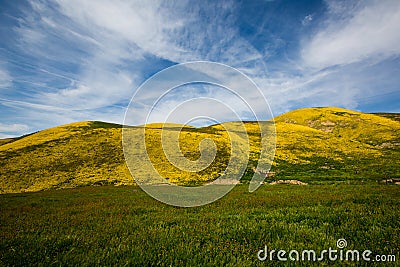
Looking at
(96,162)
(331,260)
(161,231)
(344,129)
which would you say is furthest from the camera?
(344,129)

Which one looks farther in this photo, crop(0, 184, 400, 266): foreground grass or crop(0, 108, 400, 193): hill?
crop(0, 108, 400, 193): hill

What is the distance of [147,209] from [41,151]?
48.3 meters

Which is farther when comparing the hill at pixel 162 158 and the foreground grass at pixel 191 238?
the hill at pixel 162 158

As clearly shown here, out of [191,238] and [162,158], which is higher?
[162,158]

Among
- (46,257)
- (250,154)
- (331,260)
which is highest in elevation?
(250,154)

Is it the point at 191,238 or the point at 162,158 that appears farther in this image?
the point at 162,158

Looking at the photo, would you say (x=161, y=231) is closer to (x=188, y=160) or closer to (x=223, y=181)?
(x=223, y=181)

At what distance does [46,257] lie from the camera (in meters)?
5.32

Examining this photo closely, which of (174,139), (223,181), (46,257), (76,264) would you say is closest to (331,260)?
(76,264)

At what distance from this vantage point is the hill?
1403 inches

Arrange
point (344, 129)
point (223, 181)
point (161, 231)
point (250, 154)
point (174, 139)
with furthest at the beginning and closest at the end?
point (344, 129), point (174, 139), point (250, 154), point (223, 181), point (161, 231)

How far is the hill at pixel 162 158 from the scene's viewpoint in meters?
35.6

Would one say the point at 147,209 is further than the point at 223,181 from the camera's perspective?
No

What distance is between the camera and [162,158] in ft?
151
